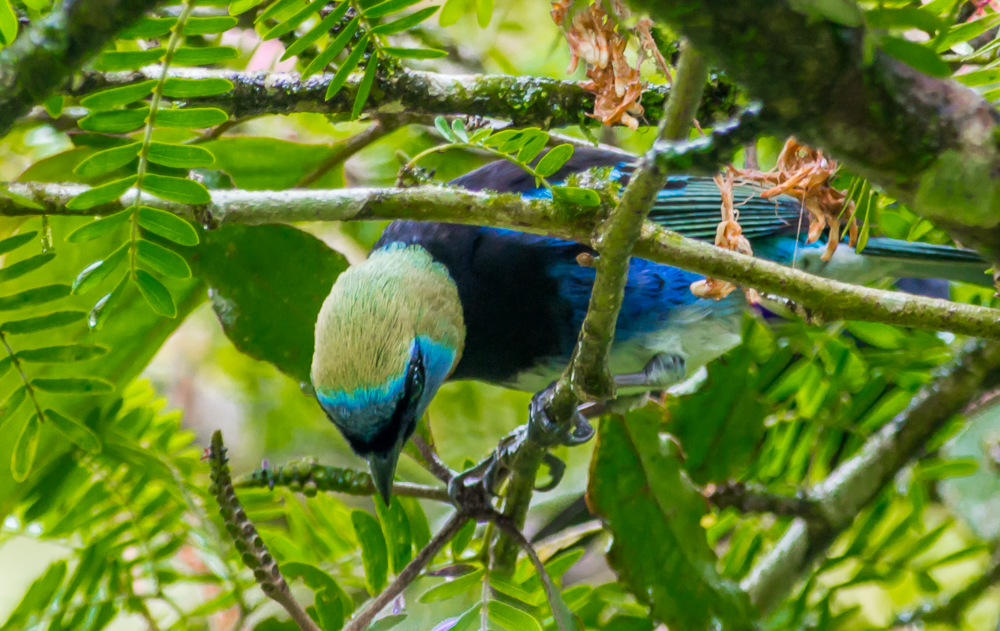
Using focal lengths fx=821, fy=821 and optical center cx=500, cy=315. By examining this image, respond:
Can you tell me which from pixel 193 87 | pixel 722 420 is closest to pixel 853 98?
pixel 193 87

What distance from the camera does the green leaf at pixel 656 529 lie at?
1634 millimetres

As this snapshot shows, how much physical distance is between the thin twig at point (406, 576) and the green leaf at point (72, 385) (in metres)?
0.59

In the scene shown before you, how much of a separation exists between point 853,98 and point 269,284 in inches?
58.8

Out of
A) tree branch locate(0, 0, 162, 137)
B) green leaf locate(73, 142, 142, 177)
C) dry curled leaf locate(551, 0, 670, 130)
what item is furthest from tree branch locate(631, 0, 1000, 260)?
green leaf locate(73, 142, 142, 177)

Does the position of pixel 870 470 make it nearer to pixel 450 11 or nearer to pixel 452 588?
pixel 452 588

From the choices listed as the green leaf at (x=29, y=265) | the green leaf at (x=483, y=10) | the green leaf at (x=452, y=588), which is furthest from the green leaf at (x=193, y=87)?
the green leaf at (x=452, y=588)

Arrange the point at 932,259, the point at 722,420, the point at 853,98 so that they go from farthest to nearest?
the point at 722,420 → the point at 932,259 → the point at 853,98

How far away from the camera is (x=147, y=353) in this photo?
5.97 ft

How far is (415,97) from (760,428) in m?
1.13

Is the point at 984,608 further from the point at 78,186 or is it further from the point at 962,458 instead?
the point at 78,186

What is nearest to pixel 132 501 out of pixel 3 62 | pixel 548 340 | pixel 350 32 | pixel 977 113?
pixel 548 340

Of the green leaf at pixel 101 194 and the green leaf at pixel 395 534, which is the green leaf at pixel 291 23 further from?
the green leaf at pixel 395 534

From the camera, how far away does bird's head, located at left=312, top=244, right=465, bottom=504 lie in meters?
1.79

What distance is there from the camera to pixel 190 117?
44.8 inches
